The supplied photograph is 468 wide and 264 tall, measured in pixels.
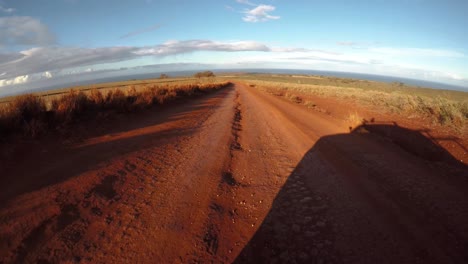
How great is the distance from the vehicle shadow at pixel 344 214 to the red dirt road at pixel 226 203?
0.8 inches

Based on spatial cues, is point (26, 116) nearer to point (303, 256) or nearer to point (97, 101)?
point (97, 101)

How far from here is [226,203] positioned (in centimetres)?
390

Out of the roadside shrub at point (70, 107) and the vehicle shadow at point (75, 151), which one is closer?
the vehicle shadow at point (75, 151)

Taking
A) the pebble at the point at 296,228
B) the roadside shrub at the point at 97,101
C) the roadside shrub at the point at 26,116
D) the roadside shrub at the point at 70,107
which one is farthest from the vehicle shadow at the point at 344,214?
the roadside shrub at the point at 97,101

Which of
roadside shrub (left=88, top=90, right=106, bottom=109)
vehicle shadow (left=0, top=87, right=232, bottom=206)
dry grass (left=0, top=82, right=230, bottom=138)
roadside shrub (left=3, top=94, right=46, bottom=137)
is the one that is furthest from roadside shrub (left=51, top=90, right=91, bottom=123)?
vehicle shadow (left=0, top=87, right=232, bottom=206)

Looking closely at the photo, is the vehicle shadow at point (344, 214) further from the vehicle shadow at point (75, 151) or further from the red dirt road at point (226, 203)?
the vehicle shadow at point (75, 151)

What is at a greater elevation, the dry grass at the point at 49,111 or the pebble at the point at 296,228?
the dry grass at the point at 49,111

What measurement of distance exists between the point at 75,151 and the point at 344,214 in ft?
20.3

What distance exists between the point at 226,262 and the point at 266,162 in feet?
10.7

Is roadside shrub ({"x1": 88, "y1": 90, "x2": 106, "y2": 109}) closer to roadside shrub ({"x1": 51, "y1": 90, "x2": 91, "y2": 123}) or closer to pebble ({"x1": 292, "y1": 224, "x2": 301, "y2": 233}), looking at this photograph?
roadside shrub ({"x1": 51, "y1": 90, "x2": 91, "y2": 123})

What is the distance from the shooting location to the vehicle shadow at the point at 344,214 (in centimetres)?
284

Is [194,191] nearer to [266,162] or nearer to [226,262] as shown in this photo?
[226,262]

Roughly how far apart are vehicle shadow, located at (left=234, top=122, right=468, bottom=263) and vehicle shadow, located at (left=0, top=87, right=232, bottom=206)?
396cm

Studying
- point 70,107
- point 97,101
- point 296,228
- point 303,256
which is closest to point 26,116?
point 70,107
